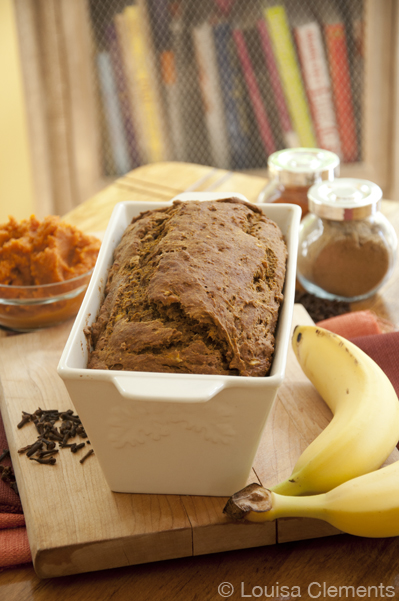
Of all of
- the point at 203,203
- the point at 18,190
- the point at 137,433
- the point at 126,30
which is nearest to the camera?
the point at 137,433

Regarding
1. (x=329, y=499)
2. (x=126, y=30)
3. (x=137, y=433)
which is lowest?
(x=329, y=499)

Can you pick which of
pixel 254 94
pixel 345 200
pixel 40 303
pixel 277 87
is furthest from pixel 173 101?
pixel 40 303

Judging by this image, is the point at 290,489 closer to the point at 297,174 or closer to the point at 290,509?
the point at 290,509

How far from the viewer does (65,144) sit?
2.97 meters

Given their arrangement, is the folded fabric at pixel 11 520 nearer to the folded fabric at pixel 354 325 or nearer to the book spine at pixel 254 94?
the folded fabric at pixel 354 325

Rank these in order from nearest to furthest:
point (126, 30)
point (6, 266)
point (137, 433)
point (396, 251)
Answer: point (137, 433), point (6, 266), point (396, 251), point (126, 30)

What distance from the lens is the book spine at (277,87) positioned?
9.32ft

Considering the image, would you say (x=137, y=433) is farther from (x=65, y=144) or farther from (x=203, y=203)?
(x=65, y=144)

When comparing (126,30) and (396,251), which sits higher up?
(126,30)

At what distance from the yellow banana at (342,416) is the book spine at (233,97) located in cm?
203

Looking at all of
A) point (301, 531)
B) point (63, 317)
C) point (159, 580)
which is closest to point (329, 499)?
point (301, 531)

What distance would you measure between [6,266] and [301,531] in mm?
849

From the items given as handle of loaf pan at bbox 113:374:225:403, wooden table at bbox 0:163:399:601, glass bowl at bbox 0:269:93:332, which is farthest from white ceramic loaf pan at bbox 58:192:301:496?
glass bowl at bbox 0:269:93:332

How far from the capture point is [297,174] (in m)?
1.64
